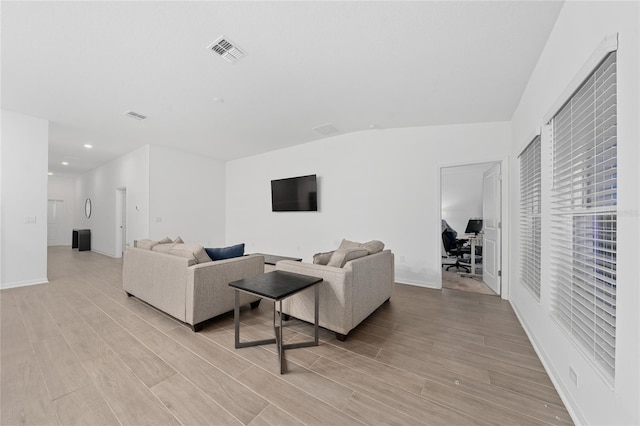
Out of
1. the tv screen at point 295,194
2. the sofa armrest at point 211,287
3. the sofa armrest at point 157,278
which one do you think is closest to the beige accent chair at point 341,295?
the sofa armrest at point 211,287

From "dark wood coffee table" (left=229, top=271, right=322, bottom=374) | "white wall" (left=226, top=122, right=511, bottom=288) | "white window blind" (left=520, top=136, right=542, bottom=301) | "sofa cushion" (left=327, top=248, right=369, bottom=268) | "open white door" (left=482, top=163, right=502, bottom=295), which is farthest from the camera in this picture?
"white wall" (left=226, top=122, right=511, bottom=288)

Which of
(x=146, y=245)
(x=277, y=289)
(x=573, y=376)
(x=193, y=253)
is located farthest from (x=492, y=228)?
(x=146, y=245)

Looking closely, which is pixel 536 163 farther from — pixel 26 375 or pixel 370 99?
pixel 26 375

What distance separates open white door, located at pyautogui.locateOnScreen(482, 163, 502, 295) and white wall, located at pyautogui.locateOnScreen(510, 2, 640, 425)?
1.72 metres

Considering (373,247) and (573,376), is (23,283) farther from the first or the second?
(573,376)

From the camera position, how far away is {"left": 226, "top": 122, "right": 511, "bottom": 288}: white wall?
385 centimetres

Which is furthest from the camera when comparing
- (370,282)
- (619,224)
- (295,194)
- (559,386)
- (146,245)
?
(295,194)

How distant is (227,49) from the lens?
2254mm

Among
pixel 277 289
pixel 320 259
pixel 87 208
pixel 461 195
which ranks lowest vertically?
pixel 277 289

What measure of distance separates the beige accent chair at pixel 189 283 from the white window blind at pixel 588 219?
108 inches

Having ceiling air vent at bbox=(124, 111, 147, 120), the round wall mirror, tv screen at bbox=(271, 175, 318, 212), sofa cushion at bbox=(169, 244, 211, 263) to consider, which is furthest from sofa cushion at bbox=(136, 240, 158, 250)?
the round wall mirror

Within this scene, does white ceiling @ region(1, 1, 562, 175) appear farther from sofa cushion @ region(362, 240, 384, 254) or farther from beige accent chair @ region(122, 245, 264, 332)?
beige accent chair @ region(122, 245, 264, 332)

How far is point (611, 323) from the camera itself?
112cm

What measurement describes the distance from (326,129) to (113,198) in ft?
20.9
